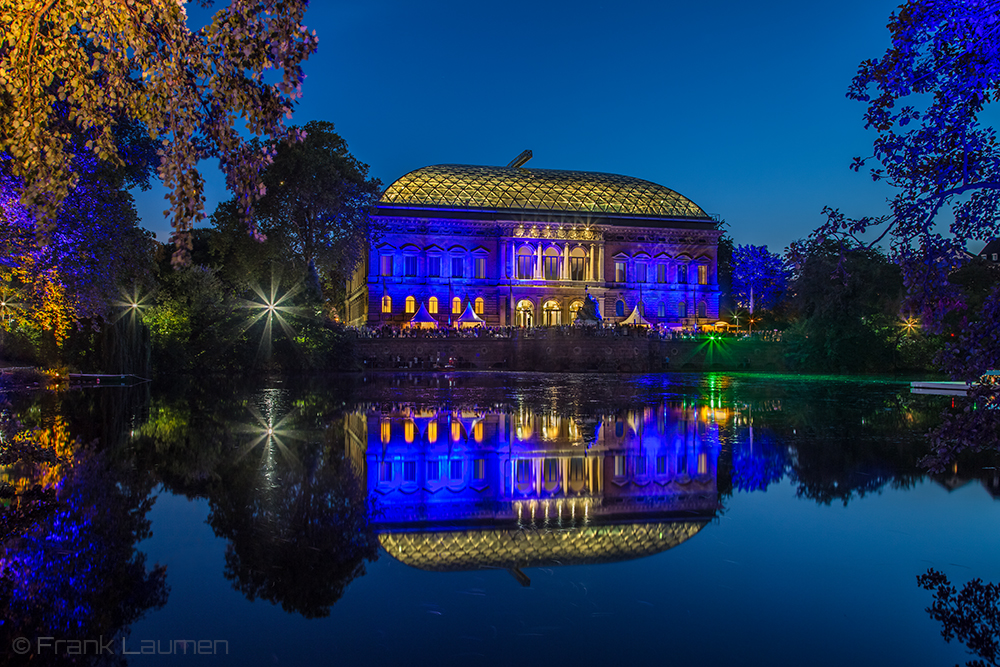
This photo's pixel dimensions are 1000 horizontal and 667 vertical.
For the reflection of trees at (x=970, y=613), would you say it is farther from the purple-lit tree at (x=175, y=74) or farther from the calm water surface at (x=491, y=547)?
the purple-lit tree at (x=175, y=74)

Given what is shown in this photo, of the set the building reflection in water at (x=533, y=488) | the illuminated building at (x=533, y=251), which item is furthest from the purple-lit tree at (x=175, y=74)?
the illuminated building at (x=533, y=251)

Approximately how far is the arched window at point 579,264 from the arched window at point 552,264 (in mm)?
1515

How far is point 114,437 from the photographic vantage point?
1293 cm

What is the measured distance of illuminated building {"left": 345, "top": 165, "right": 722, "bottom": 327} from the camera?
70562 millimetres

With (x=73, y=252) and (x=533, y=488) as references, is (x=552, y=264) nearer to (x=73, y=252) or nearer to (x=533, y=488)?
(x=73, y=252)

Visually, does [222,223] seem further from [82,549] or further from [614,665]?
[614,665]

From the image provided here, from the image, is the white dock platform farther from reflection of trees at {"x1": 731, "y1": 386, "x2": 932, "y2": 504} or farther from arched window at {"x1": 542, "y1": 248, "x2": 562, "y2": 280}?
arched window at {"x1": 542, "y1": 248, "x2": 562, "y2": 280}

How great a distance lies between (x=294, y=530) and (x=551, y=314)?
68.8 m

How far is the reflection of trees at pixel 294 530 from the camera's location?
17.2 ft

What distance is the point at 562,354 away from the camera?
49.7 meters

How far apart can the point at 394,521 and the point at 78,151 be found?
15.5m

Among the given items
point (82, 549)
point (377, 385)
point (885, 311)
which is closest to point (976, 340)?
point (82, 549)

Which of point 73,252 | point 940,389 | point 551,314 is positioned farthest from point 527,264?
point 73,252

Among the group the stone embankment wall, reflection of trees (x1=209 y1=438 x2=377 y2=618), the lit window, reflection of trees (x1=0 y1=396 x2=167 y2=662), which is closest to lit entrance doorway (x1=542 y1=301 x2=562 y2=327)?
the stone embankment wall
